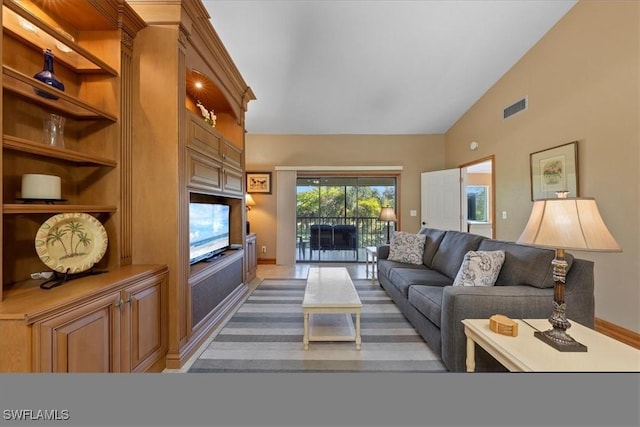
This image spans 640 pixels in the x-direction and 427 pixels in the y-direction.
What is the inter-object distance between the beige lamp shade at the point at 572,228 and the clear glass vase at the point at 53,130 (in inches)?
104

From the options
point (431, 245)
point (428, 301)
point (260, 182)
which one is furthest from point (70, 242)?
point (260, 182)

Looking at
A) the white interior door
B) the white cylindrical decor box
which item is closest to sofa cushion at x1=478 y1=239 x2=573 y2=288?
→ the white interior door

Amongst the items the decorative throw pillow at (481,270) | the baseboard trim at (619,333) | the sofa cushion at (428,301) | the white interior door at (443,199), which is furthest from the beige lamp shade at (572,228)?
the white interior door at (443,199)

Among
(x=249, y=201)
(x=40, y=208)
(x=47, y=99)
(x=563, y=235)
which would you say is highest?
(x=47, y=99)

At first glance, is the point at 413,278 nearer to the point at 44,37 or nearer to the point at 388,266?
the point at 388,266

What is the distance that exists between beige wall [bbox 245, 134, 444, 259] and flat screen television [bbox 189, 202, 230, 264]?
2195 millimetres

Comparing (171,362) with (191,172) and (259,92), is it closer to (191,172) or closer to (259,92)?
(191,172)

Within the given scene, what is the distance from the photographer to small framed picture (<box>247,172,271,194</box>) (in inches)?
214

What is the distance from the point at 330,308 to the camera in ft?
6.72

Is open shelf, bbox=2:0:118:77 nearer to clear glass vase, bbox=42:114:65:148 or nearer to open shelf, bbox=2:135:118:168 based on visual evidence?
clear glass vase, bbox=42:114:65:148

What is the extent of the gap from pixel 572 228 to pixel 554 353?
1.79ft

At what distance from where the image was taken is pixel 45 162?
1550 mm

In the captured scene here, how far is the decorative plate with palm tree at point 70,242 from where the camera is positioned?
1314 millimetres

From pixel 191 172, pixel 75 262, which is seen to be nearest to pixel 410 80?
pixel 191 172
